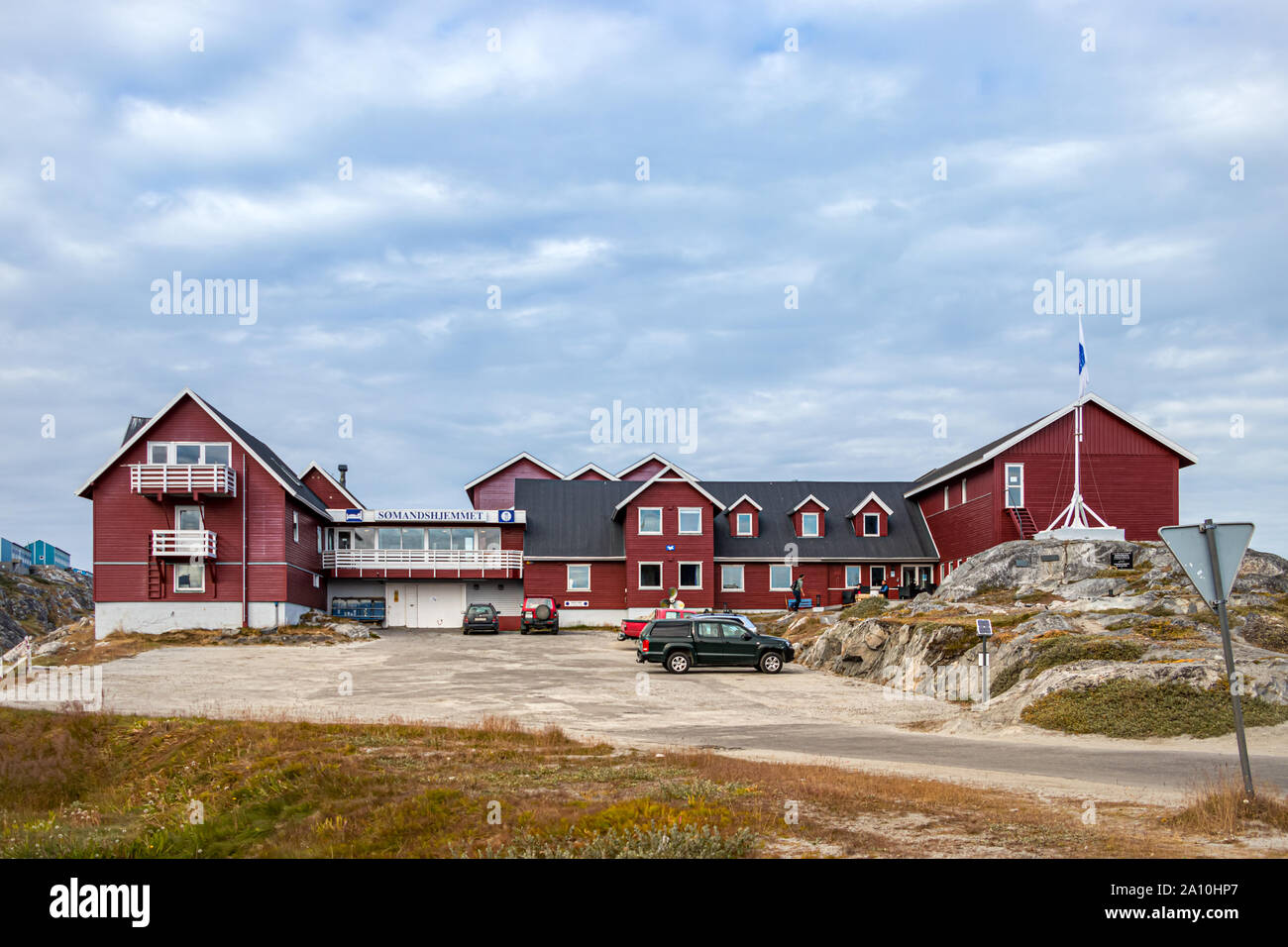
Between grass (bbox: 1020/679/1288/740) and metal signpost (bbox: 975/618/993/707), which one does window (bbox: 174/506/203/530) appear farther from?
grass (bbox: 1020/679/1288/740)

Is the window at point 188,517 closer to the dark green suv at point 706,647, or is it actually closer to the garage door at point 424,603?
the garage door at point 424,603

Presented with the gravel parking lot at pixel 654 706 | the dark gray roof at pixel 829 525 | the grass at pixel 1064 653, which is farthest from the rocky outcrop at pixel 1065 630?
the dark gray roof at pixel 829 525

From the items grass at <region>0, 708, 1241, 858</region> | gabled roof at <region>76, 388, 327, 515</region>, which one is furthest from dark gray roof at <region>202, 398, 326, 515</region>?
grass at <region>0, 708, 1241, 858</region>

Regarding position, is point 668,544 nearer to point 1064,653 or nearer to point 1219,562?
point 1064,653

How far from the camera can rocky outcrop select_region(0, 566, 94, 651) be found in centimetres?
7350

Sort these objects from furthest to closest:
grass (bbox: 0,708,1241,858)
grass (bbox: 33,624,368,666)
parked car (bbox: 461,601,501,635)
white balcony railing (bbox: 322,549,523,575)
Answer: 1. white balcony railing (bbox: 322,549,523,575)
2. parked car (bbox: 461,601,501,635)
3. grass (bbox: 33,624,368,666)
4. grass (bbox: 0,708,1241,858)

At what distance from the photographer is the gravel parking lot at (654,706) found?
623 inches

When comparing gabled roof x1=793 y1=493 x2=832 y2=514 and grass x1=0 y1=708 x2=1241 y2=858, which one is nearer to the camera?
grass x1=0 y1=708 x2=1241 y2=858

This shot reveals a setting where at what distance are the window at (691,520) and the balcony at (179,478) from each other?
22.1m

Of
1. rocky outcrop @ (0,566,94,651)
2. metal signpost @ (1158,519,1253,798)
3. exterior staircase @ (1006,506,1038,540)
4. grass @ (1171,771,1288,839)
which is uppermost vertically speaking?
exterior staircase @ (1006,506,1038,540)

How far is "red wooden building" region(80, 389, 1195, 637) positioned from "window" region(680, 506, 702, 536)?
72mm

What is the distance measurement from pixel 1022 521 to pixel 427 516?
1189 inches

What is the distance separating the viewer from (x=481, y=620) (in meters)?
51.3
